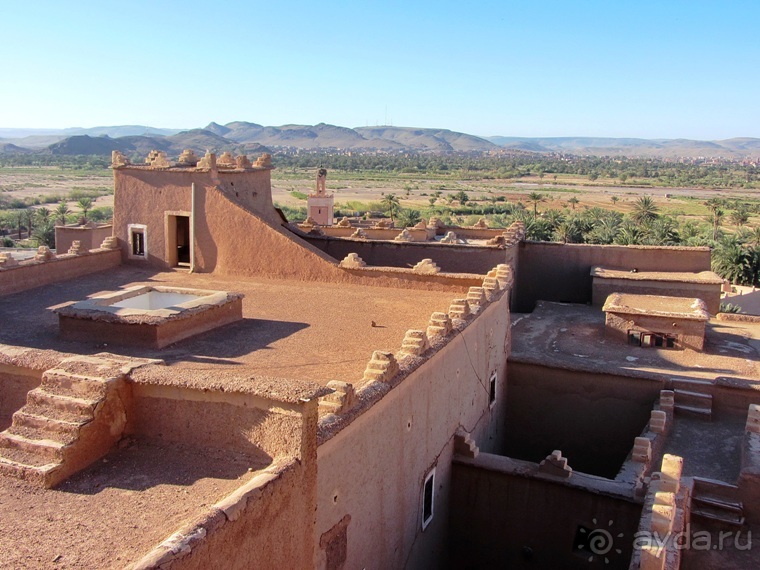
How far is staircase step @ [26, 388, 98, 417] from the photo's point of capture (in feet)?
21.4

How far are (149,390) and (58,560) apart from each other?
2092 millimetres

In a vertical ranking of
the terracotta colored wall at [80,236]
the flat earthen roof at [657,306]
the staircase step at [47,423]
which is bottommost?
the flat earthen roof at [657,306]

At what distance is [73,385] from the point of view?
675cm

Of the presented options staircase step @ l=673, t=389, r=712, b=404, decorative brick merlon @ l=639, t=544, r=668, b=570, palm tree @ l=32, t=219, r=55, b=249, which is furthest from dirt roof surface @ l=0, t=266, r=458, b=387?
palm tree @ l=32, t=219, r=55, b=249

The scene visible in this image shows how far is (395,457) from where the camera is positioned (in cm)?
927

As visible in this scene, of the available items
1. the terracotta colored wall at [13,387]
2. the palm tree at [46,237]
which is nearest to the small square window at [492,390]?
the terracotta colored wall at [13,387]

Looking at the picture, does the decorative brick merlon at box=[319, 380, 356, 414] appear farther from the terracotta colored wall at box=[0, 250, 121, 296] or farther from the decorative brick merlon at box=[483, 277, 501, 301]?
the terracotta colored wall at box=[0, 250, 121, 296]

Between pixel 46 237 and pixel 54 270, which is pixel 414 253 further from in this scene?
pixel 46 237

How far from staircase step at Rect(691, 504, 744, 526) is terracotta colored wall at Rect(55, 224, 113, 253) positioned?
19345mm

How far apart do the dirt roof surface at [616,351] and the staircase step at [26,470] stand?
456 inches

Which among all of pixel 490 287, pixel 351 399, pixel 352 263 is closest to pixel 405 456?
pixel 351 399

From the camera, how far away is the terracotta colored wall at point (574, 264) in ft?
73.7

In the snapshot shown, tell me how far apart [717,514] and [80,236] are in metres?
20.2

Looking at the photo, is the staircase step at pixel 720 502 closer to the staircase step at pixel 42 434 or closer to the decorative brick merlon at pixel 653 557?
the decorative brick merlon at pixel 653 557
